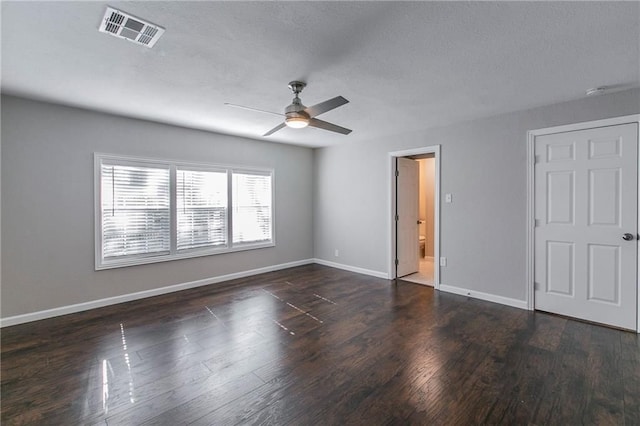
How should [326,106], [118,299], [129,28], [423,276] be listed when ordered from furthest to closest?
[423,276] < [118,299] < [326,106] < [129,28]

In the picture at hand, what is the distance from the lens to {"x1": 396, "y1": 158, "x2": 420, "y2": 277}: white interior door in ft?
17.4

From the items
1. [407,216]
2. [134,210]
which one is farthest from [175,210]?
[407,216]

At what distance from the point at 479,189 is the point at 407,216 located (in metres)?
1.55

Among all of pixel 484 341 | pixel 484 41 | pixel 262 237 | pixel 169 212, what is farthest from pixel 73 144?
pixel 484 341

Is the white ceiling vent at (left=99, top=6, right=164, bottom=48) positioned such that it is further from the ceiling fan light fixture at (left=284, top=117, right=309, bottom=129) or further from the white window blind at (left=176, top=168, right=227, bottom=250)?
the white window blind at (left=176, top=168, right=227, bottom=250)

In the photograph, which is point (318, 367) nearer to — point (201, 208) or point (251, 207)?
point (201, 208)

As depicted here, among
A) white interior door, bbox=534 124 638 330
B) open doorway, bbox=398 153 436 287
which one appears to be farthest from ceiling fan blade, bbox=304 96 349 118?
open doorway, bbox=398 153 436 287

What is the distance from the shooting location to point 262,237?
5.72 meters

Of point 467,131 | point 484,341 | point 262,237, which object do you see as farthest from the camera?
point 262,237

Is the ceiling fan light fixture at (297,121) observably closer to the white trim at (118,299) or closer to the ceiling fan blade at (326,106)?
the ceiling fan blade at (326,106)

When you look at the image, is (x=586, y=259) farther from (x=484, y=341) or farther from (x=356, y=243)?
(x=356, y=243)

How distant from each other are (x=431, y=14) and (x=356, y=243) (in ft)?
14.2

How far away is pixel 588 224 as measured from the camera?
332 cm

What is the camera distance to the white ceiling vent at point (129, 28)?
1874mm
